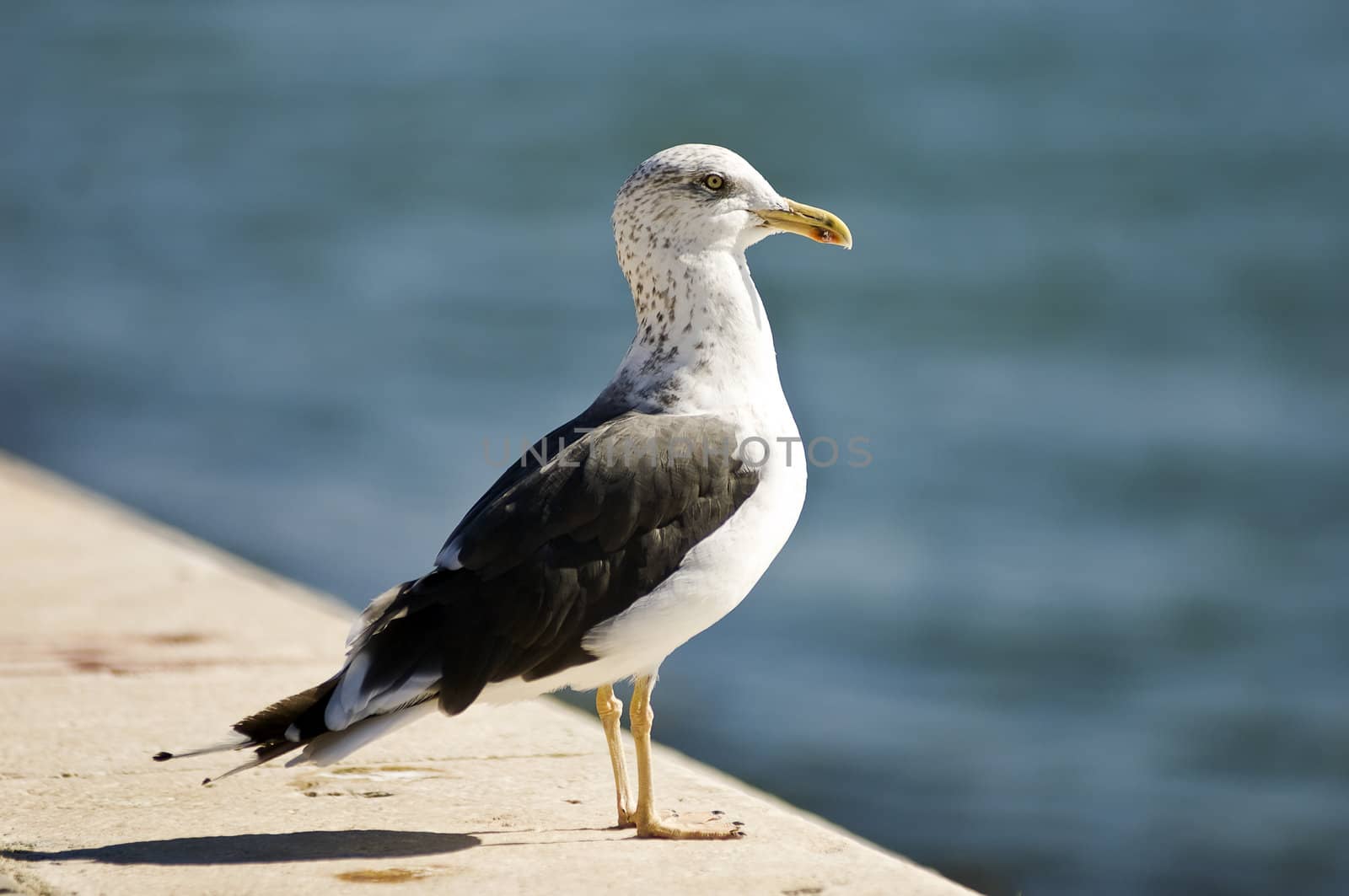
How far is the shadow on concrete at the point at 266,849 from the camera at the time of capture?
3.38m

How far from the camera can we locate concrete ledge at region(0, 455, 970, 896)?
3.33 metres

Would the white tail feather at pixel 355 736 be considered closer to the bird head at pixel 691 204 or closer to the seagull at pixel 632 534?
the seagull at pixel 632 534

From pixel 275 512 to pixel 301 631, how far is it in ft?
20.3

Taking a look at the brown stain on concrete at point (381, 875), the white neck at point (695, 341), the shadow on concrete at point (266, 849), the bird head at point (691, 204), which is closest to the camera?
the brown stain on concrete at point (381, 875)

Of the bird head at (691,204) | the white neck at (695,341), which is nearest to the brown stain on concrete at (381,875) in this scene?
the white neck at (695,341)

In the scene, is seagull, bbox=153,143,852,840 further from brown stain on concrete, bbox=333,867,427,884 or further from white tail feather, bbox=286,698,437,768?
brown stain on concrete, bbox=333,867,427,884

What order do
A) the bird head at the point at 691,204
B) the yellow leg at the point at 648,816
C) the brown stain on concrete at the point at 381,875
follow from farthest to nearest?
the bird head at the point at 691,204, the yellow leg at the point at 648,816, the brown stain on concrete at the point at 381,875

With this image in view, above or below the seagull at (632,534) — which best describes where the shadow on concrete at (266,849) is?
below

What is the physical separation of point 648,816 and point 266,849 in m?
0.84

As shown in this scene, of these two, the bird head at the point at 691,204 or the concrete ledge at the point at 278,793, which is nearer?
the concrete ledge at the point at 278,793

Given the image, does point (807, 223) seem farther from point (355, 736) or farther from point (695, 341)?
point (355, 736)

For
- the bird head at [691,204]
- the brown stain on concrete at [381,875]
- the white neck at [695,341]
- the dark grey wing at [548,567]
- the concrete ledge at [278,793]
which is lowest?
the brown stain on concrete at [381,875]

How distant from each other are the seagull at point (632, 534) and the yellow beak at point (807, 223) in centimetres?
2

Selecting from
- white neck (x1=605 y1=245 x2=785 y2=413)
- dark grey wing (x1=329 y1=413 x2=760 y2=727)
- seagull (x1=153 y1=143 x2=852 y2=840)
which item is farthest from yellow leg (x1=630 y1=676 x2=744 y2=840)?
white neck (x1=605 y1=245 x2=785 y2=413)
